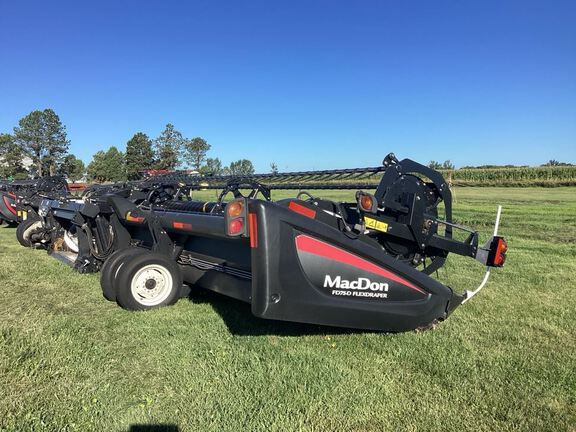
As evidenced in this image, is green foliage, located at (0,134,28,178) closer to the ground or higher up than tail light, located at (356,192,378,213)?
higher up

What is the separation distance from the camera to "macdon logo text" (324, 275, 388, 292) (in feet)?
10.8

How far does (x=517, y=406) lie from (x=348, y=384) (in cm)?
107

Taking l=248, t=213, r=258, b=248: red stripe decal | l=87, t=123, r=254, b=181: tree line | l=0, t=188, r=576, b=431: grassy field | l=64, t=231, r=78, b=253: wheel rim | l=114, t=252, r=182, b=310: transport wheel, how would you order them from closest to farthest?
l=0, t=188, r=576, b=431: grassy field < l=248, t=213, r=258, b=248: red stripe decal < l=114, t=252, r=182, b=310: transport wheel < l=64, t=231, r=78, b=253: wheel rim < l=87, t=123, r=254, b=181: tree line

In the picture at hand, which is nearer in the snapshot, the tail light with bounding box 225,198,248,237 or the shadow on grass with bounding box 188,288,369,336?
the tail light with bounding box 225,198,248,237

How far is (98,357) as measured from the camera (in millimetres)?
3652

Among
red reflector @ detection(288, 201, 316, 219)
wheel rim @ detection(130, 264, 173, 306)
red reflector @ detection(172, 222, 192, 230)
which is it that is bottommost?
wheel rim @ detection(130, 264, 173, 306)

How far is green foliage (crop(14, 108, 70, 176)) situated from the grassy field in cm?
6972

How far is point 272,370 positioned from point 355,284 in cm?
86

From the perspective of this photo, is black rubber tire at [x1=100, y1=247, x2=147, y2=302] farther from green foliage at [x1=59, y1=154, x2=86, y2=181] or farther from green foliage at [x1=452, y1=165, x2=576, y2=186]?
green foliage at [x1=59, y1=154, x2=86, y2=181]

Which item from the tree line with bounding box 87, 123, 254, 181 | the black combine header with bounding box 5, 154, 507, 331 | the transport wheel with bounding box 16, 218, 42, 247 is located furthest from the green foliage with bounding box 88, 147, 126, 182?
the black combine header with bounding box 5, 154, 507, 331

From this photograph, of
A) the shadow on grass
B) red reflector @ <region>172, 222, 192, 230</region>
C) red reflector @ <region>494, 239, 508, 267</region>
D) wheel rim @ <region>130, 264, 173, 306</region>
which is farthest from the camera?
wheel rim @ <region>130, 264, 173, 306</region>

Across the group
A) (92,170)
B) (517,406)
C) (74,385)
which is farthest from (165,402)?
(92,170)

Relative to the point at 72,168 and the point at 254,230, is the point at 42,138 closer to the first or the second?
the point at 72,168

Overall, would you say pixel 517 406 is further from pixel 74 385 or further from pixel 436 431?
pixel 74 385
